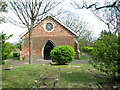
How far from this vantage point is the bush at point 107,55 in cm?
494

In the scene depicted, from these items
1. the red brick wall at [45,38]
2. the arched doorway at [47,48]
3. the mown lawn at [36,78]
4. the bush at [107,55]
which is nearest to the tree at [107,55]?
the bush at [107,55]

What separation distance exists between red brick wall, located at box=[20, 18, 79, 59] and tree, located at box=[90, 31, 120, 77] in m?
17.3

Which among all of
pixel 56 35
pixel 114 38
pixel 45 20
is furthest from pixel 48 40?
pixel 114 38

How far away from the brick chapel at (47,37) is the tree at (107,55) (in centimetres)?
1736

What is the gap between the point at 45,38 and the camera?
77.6 feet

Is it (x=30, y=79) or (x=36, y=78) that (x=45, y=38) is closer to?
(x=36, y=78)

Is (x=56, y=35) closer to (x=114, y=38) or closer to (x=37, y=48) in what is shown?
(x=37, y=48)

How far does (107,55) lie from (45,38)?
19.2m

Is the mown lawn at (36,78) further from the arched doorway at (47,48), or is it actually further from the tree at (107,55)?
the arched doorway at (47,48)

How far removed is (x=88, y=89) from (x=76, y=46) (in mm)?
18401

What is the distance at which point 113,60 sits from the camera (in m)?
5.01

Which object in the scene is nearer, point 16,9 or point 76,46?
point 16,9

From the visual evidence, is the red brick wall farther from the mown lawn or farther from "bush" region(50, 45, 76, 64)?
the mown lawn

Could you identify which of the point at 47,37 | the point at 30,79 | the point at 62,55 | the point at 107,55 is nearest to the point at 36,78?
the point at 30,79
